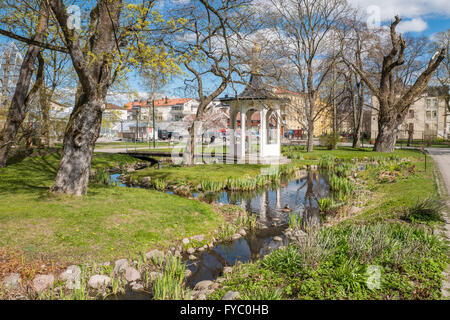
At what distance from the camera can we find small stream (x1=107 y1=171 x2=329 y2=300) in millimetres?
5469

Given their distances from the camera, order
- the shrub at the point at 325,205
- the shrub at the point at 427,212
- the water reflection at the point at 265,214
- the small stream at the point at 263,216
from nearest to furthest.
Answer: the small stream at the point at 263,216 < the water reflection at the point at 265,214 < the shrub at the point at 427,212 < the shrub at the point at 325,205

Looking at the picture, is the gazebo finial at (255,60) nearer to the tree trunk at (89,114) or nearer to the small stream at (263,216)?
the small stream at (263,216)

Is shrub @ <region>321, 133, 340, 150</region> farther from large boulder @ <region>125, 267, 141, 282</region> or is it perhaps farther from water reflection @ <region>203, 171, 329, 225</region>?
large boulder @ <region>125, 267, 141, 282</region>

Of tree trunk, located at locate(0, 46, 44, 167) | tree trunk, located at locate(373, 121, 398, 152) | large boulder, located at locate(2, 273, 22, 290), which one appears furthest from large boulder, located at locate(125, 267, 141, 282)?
tree trunk, located at locate(373, 121, 398, 152)

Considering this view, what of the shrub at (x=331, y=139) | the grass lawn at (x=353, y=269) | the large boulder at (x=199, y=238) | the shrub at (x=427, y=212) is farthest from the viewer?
the shrub at (x=331, y=139)

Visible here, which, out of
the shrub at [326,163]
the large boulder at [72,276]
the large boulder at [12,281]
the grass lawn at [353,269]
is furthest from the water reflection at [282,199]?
the large boulder at [12,281]

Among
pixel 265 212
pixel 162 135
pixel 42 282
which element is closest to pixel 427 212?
pixel 265 212

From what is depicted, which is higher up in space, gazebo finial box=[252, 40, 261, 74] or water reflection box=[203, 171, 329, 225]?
gazebo finial box=[252, 40, 261, 74]

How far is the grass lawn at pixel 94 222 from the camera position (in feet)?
16.9

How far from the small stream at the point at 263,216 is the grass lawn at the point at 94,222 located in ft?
2.95

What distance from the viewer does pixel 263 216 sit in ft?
28.5

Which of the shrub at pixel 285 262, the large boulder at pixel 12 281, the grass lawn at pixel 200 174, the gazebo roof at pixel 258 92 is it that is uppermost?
the gazebo roof at pixel 258 92

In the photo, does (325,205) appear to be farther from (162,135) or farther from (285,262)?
(162,135)

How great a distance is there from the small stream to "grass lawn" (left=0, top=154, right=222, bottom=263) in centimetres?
90
